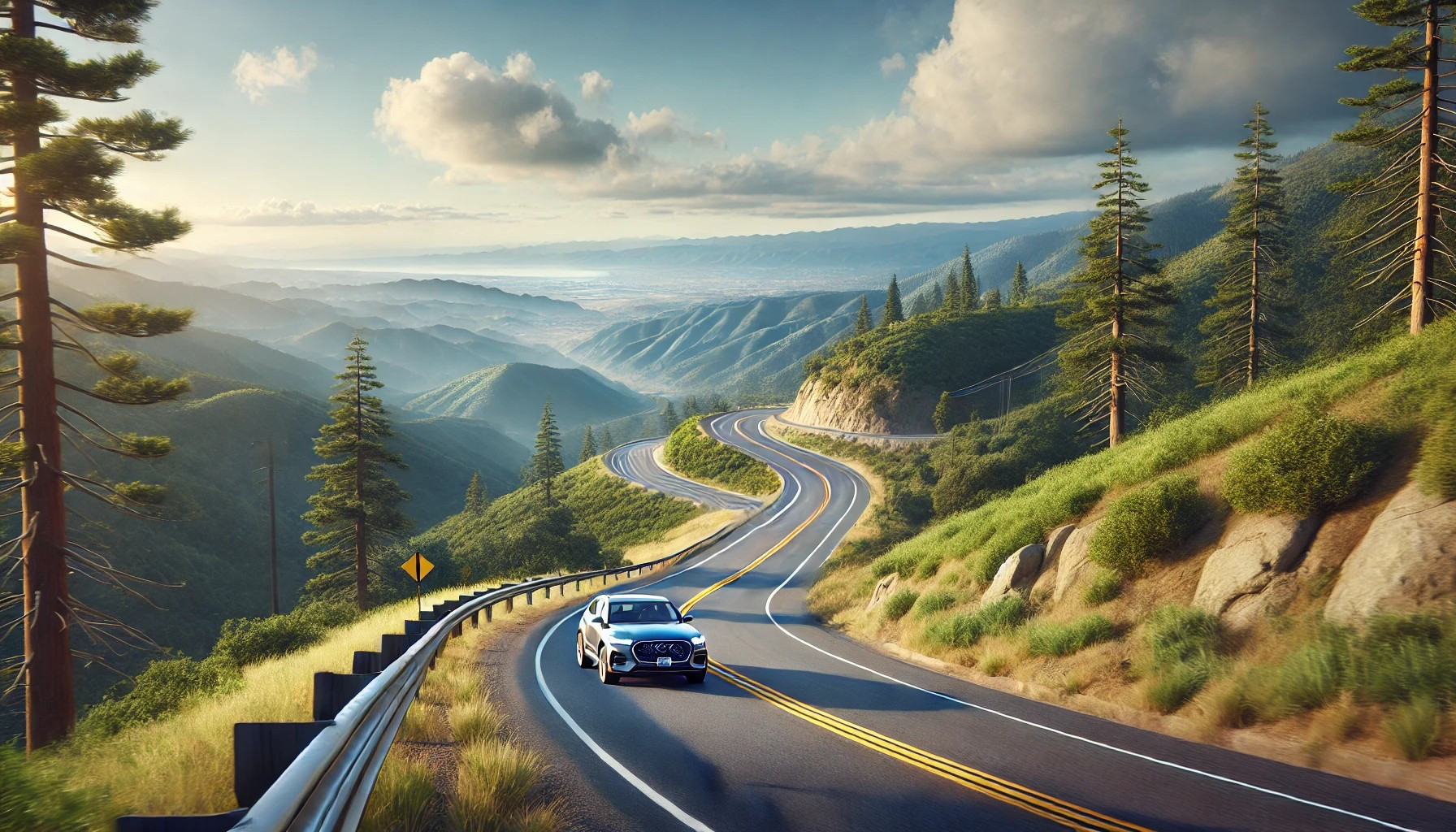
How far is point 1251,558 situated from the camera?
12.1 m

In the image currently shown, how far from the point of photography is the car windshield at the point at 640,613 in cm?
1485

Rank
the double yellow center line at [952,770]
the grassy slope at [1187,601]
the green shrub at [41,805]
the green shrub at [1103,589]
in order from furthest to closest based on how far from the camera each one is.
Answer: the green shrub at [1103,589]
the grassy slope at [1187,601]
the double yellow center line at [952,770]
the green shrub at [41,805]

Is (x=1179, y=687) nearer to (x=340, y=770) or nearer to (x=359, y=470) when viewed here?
A: (x=340, y=770)

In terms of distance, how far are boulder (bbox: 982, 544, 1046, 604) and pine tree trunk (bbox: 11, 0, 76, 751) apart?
1869 cm

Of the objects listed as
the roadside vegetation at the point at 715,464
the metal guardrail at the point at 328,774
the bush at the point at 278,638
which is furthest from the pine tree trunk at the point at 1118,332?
the roadside vegetation at the point at 715,464

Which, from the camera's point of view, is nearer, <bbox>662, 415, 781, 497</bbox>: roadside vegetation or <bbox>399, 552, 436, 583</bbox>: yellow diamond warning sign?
<bbox>399, 552, 436, 583</bbox>: yellow diamond warning sign

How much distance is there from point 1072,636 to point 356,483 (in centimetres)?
4064

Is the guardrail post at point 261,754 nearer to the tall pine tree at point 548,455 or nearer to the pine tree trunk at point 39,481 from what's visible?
the pine tree trunk at point 39,481

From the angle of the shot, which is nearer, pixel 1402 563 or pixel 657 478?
pixel 1402 563

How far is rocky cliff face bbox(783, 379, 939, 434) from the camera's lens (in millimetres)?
90938

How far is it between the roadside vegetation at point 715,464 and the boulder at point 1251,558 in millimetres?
64461

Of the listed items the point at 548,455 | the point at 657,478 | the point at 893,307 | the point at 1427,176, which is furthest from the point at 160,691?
the point at 893,307

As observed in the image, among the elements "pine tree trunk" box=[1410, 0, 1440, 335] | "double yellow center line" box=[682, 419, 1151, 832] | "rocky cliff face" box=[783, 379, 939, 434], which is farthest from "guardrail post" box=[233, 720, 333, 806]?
"rocky cliff face" box=[783, 379, 939, 434]

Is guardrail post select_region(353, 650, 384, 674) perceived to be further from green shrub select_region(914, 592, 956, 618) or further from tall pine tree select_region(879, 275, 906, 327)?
tall pine tree select_region(879, 275, 906, 327)
